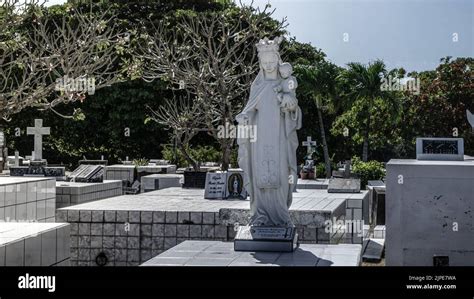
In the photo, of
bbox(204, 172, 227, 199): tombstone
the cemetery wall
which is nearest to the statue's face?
the cemetery wall

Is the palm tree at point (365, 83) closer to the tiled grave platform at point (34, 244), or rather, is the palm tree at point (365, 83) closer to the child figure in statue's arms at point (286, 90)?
the child figure in statue's arms at point (286, 90)

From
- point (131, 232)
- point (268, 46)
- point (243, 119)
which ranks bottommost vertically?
point (131, 232)

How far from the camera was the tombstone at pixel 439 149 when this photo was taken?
1069 cm

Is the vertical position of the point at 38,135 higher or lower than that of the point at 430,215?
higher

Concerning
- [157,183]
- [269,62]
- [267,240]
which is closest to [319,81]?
[157,183]

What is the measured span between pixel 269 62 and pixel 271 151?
1.07m

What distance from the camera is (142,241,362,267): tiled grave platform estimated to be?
7.35m

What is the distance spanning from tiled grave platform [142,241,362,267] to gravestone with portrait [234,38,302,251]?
251 mm

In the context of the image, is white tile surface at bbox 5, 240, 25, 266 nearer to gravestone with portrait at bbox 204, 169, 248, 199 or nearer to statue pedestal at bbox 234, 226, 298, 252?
statue pedestal at bbox 234, 226, 298, 252

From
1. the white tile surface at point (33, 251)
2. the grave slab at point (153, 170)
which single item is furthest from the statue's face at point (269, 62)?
the grave slab at point (153, 170)

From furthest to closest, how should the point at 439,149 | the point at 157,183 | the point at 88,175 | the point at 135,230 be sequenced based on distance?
the point at 157,183
the point at 88,175
the point at 439,149
the point at 135,230

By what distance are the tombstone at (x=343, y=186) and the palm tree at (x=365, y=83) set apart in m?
9.32

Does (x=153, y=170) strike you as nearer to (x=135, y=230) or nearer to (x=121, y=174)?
(x=121, y=174)

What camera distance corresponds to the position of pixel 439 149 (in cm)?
1098
